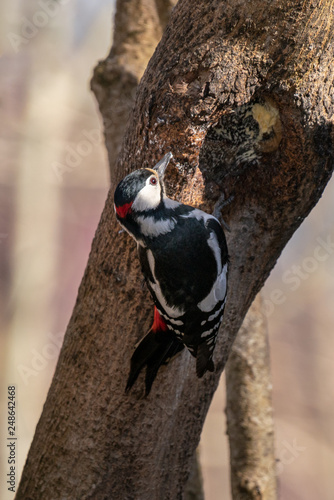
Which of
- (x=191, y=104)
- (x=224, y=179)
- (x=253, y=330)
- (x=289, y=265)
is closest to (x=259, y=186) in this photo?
(x=224, y=179)

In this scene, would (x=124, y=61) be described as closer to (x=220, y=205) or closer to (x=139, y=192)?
(x=220, y=205)

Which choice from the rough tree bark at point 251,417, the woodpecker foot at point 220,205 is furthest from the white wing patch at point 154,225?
the rough tree bark at point 251,417

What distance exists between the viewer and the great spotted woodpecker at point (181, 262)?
1.08 metres

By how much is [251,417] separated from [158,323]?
957 millimetres

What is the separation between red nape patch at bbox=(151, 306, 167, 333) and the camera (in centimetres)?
116

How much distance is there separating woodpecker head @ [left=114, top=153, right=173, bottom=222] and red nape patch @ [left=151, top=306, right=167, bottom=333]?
0.80 ft

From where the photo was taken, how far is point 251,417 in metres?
1.95

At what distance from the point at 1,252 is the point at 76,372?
3.10 meters

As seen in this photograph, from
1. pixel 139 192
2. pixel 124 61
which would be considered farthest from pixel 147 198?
pixel 124 61

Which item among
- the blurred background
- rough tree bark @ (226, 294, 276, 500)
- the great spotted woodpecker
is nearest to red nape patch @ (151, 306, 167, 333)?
the great spotted woodpecker

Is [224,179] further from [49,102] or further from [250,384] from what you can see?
[49,102]

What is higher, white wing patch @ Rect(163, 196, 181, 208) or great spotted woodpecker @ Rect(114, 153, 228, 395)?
white wing patch @ Rect(163, 196, 181, 208)

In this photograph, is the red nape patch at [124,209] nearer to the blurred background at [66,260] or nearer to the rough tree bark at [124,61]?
the rough tree bark at [124,61]

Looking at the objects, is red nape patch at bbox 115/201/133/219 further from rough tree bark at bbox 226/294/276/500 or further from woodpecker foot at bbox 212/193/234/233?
rough tree bark at bbox 226/294/276/500
